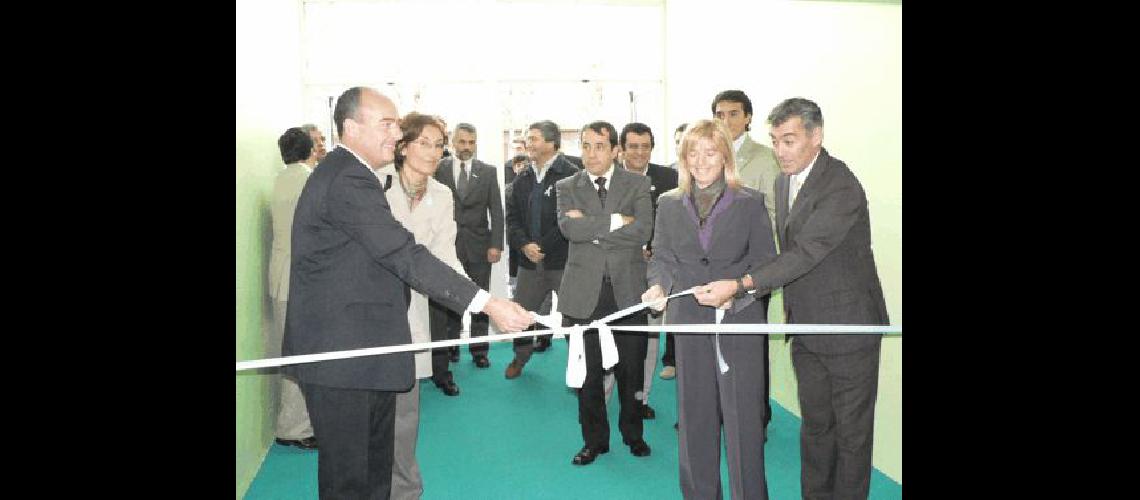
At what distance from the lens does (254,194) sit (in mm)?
4203

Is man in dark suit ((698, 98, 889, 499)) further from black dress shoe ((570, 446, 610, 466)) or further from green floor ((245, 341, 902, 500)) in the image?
black dress shoe ((570, 446, 610, 466))

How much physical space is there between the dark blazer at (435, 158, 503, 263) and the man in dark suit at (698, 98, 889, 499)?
145 inches

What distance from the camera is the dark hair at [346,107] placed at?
8.73 feet

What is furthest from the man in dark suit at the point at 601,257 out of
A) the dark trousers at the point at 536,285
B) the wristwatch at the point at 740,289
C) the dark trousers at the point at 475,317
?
the dark trousers at the point at 475,317

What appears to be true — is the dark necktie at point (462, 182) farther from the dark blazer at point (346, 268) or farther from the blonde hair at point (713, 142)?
the dark blazer at point (346, 268)

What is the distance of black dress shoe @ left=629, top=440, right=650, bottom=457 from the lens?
450 cm

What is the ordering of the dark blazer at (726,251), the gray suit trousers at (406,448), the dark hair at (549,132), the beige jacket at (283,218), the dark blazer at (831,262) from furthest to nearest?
the dark hair at (549,132)
the beige jacket at (283,218)
the gray suit trousers at (406,448)
the dark blazer at (726,251)
the dark blazer at (831,262)

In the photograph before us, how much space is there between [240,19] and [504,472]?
8.40ft

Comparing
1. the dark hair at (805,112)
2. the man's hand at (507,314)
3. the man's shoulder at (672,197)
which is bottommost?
the man's hand at (507,314)

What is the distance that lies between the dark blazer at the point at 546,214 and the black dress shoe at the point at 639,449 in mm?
1770

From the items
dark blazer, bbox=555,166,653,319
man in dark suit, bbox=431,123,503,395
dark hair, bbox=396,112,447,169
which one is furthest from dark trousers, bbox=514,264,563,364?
dark hair, bbox=396,112,447,169

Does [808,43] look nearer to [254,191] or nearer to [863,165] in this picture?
[863,165]

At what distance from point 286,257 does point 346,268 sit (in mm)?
1916
